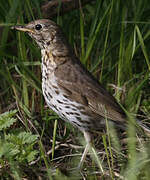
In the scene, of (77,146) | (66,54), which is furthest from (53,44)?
(77,146)

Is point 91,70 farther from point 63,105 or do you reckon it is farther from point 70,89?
point 63,105

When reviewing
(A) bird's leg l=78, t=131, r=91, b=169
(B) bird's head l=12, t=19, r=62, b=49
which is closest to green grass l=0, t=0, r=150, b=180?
(A) bird's leg l=78, t=131, r=91, b=169

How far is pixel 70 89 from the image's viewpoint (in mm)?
2963

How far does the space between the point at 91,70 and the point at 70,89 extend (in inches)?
24.9

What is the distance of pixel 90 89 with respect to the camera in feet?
9.87

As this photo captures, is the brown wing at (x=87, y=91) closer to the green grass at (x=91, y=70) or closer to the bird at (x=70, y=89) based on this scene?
the bird at (x=70, y=89)

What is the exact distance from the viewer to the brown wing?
2.97 meters

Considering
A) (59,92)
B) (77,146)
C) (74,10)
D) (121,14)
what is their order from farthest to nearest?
(74,10)
(121,14)
(77,146)
(59,92)

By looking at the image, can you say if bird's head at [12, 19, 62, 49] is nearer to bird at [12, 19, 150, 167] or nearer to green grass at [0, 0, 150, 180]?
bird at [12, 19, 150, 167]

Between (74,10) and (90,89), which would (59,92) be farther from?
(74,10)

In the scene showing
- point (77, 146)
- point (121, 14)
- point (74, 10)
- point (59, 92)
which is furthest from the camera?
point (74, 10)

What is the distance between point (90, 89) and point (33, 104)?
2.05 ft

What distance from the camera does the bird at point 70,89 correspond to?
2926 mm

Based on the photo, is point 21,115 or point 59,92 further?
point 21,115
